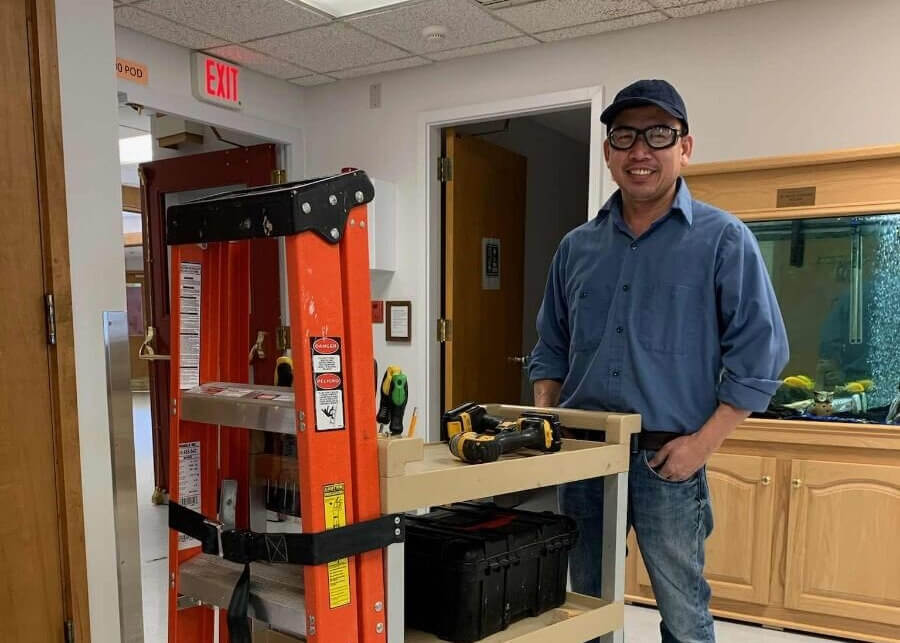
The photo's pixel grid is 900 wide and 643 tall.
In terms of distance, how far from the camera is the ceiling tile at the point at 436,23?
293cm

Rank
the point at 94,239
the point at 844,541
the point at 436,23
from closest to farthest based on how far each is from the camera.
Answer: the point at 94,239
the point at 844,541
the point at 436,23

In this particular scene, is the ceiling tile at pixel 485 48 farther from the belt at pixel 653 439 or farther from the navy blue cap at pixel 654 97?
the belt at pixel 653 439

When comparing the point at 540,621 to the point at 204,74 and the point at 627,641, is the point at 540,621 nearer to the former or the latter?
the point at 627,641

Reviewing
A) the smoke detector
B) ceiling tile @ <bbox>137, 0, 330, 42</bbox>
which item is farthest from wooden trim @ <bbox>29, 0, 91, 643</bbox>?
the smoke detector

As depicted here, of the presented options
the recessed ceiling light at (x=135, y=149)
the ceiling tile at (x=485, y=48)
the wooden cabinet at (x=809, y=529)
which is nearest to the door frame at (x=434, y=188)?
the ceiling tile at (x=485, y=48)

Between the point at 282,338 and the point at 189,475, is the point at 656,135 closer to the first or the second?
the point at 189,475

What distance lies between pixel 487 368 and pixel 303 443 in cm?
323

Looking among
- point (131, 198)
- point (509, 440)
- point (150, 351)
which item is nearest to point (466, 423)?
point (509, 440)

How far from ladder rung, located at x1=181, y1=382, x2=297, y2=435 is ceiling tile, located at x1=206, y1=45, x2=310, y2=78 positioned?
8.54 ft

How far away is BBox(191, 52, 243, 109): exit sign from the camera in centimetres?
340

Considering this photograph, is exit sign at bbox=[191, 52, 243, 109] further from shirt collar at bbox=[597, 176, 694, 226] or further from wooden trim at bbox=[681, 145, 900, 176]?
shirt collar at bbox=[597, 176, 694, 226]

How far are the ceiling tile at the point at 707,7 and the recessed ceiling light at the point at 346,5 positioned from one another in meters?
1.19

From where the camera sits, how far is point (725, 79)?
9.96ft

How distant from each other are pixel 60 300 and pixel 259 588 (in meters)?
1.15
